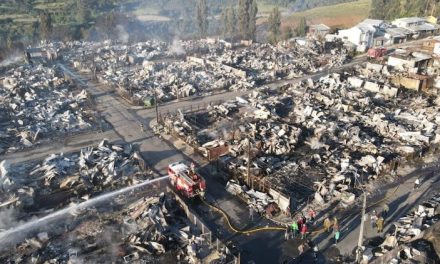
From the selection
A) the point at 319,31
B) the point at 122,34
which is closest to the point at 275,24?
the point at 319,31

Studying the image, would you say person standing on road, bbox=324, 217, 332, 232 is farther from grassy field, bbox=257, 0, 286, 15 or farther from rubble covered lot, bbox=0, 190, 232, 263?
grassy field, bbox=257, 0, 286, 15

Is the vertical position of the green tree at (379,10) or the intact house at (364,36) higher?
the green tree at (379,10)

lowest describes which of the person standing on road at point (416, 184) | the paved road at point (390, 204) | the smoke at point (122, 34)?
the paved road at point (390, 204)

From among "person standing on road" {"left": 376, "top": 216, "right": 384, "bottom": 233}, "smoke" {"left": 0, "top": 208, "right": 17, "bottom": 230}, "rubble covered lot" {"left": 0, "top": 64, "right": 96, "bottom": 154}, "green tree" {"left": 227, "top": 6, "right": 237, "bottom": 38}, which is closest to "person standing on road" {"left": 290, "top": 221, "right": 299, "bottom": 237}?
"person standing on road" {"left": 376, "top": 216, "right": 384, "bottom": 233}

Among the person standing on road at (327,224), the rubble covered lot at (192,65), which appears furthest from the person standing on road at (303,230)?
the rubble covered lot at (192,65)

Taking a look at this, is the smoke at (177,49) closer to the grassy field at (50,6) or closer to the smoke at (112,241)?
the smoke at (112,241)

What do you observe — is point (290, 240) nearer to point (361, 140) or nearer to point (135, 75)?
point (361, 140)
